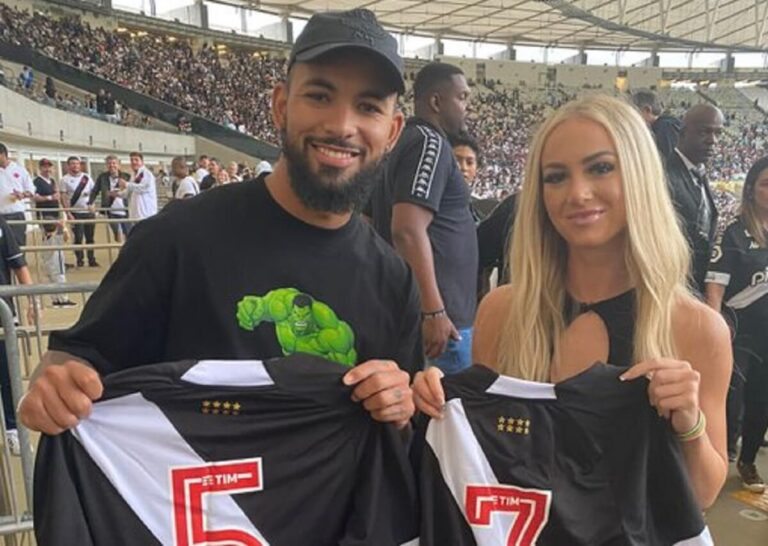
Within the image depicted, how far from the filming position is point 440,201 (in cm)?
289

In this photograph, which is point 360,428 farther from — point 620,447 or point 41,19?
point 41,19

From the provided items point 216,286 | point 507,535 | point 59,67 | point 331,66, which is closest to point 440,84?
point 331,66

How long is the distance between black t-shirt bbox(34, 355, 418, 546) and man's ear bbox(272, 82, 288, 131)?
23.3 inches

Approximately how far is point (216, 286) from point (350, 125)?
0.47m

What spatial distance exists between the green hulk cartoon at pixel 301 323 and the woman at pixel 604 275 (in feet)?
0.75

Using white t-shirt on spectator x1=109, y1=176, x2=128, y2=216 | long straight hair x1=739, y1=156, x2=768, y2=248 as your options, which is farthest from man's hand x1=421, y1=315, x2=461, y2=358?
white t-shirt on spectator x1=109, y1=176, x2=128, y2=216

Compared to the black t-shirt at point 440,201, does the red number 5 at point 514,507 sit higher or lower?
lower

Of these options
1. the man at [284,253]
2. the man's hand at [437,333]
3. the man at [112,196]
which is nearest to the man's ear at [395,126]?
the man at [284,253]

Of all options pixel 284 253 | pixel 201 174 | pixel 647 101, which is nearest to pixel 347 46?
pixel 284 253

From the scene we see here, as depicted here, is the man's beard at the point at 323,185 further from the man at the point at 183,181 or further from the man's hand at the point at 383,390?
the man at the point at 183,181

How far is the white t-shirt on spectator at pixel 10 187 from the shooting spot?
751cm

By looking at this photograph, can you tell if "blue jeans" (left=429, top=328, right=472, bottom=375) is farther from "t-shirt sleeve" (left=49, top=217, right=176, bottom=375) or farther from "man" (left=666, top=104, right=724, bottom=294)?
"t-shirt sleeve" (left=49, top=217, right=176, bottom=375)

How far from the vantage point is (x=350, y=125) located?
1.49m

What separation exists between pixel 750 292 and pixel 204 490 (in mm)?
3190
